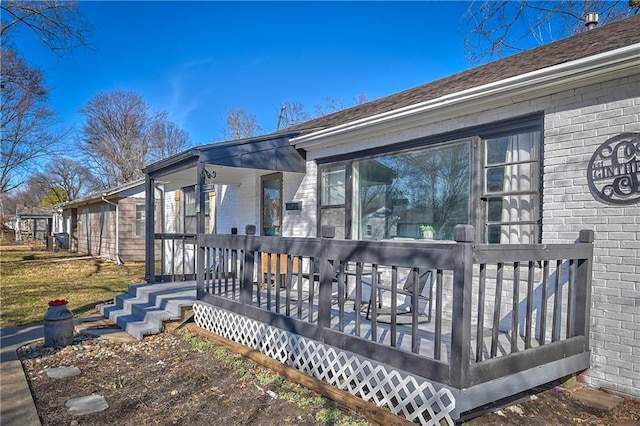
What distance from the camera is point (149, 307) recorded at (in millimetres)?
6582

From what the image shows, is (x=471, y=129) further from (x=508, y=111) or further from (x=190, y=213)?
(x=190, y=213)

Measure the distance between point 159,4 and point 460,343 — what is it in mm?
11773

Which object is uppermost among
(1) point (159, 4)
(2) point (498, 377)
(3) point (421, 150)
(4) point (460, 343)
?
(1) point (159, 4)

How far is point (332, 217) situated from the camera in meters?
7.12

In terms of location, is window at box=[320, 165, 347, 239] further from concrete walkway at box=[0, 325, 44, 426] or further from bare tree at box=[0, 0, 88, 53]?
bare tree at box=[0, 0, 88, 53]

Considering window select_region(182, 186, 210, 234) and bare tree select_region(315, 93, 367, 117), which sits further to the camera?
bare tree select_region(315, 93, 367, 117)

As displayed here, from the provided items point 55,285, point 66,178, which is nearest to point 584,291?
point 55,285

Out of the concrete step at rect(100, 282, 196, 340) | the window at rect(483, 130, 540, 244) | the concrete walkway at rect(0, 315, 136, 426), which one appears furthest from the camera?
the concrete step at rect(100, 282, 196, 340)

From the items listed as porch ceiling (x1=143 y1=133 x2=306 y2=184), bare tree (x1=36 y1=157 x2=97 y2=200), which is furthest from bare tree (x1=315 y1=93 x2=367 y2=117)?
bare tree (x1=36 y1=157 x2=97 y2=200)

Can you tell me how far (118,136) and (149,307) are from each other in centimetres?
3302

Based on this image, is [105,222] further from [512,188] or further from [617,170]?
[617,170]

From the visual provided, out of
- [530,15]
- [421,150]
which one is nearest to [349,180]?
[421,150]

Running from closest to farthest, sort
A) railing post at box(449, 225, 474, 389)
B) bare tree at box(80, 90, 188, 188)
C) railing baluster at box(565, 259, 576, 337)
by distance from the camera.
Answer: railing post at box(449, 225, 474, 389) < railing baluster at box(565, 259, 576, 337) < bare tree at box(80, 90, 188, 188)

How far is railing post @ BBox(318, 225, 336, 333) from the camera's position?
3.81m
